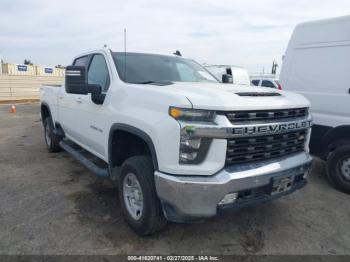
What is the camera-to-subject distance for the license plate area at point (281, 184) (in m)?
2.86

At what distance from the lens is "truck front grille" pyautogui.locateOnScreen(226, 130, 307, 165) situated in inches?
104

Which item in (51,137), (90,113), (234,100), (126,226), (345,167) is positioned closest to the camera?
(234,100)

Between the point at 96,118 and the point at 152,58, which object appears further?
the point at 152,58

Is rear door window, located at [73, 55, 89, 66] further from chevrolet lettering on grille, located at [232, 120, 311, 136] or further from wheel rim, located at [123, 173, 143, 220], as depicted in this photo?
chevrolet lettering on grille, located at [232, 120, 311, 136]

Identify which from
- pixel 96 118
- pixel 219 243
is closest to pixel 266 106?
pixel 219 243

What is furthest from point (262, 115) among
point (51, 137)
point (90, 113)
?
point (51, 137)

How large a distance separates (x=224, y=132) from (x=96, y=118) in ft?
6.37

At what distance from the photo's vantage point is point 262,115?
9.08ft

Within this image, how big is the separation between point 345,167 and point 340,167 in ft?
0.23

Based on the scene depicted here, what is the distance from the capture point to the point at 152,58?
414 centimetres

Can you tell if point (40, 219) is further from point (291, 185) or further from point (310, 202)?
point (310, 202)

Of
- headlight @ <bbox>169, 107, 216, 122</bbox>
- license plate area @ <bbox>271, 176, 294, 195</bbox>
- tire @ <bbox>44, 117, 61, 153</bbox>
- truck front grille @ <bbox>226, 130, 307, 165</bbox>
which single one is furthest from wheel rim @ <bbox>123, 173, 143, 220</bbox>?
tire @ <bbox>44, 117, 61, 153</bbox>

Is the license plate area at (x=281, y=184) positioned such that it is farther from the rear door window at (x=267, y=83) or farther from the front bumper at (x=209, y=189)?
the rear door window at (x=267, y=83)

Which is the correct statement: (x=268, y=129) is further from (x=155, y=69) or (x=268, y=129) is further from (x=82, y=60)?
(x=82, y=60)
